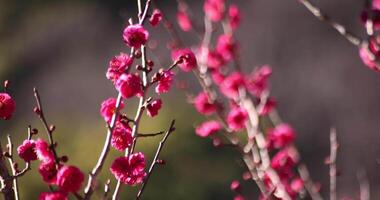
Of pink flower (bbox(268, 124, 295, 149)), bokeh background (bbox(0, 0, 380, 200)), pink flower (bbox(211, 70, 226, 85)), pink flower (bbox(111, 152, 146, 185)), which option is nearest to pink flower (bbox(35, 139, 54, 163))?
pink flower (bbox(111, 152, 146, 185))

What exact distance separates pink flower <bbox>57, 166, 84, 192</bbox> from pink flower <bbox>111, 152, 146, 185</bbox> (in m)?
0.18

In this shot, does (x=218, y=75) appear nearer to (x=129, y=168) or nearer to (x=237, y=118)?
(x=237, y=118)

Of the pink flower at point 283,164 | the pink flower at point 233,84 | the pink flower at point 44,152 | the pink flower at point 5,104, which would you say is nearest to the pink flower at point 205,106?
the pink flower at point 233,84

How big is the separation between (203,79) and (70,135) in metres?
3.55

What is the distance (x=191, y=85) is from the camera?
679cm

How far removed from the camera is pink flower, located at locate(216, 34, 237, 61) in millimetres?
2811

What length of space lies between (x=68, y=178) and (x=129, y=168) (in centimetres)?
25

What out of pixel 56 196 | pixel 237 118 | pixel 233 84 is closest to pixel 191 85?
pixel 233 84

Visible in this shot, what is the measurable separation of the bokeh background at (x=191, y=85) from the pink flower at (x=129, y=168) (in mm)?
3320

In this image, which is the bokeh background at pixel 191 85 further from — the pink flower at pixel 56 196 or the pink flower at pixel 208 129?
the pink flower at pixel 56 196

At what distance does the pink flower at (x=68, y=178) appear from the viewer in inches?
51.0

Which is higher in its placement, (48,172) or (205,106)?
(48,172)

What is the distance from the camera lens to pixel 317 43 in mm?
7250

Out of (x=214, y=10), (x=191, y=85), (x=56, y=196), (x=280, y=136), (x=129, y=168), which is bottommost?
(x=191, y=85)
